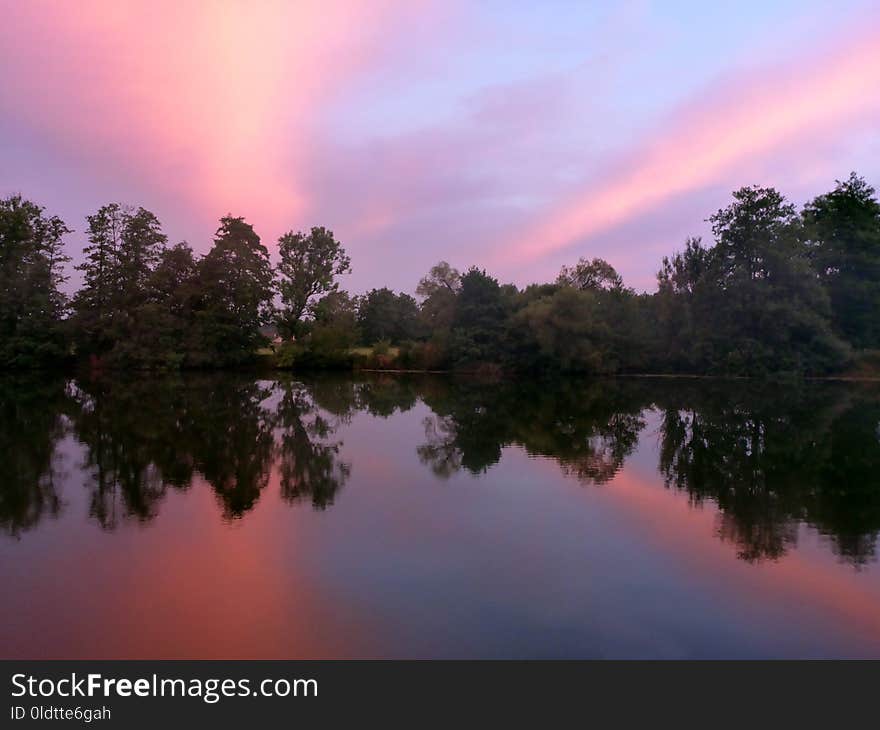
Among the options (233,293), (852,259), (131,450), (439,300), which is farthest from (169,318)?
(852,259)

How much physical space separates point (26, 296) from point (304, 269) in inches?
859

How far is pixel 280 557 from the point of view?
8.09 m

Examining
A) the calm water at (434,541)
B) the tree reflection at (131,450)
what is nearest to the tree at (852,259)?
the calm water at (434,541)

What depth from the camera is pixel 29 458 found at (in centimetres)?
1418

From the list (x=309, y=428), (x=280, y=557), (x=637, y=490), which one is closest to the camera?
(x=280, y=557)

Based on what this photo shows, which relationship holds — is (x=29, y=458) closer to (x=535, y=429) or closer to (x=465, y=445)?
(x=465, y=445)

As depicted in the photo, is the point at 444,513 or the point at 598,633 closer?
the point at 598,633

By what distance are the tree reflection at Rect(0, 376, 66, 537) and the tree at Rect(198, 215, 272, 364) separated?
860 inches

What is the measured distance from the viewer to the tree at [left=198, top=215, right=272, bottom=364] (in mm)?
50125

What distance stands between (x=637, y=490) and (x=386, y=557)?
240 inches

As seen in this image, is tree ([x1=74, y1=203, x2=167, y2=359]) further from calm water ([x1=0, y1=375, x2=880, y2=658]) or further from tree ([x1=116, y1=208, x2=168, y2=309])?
calm water ([x1=0, y1=375, x2=880, y2=658])

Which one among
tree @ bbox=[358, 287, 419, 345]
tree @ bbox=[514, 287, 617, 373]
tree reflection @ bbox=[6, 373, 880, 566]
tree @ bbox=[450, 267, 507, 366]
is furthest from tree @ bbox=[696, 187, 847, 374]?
tree @ bbox=[358, 287, 419, 345]

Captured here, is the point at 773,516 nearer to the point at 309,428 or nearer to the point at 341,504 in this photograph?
the point at 341,504
